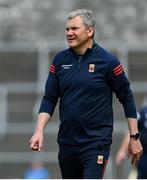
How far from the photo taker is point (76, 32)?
5.54m

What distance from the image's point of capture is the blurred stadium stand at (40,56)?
1366 cm

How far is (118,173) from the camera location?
1326 centimetres

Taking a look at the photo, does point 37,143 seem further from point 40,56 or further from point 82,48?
point 40,56

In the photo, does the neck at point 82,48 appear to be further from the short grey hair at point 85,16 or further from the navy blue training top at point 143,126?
the navy blue training top at point 143,126

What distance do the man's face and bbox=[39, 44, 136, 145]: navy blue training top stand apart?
0.31 ft

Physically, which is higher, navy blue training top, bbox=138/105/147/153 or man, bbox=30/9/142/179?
man, bbox=30/9/142/179

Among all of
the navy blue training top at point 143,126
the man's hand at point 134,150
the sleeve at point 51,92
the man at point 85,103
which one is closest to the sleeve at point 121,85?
the man at point 85,103

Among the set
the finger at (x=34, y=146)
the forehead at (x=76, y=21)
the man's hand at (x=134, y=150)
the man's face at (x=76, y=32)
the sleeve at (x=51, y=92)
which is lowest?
the man's hand at (x=134, y=150)

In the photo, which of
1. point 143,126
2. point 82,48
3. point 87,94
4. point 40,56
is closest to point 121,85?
point 87,94

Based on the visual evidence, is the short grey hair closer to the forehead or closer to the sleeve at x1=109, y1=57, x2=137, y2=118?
the forehead

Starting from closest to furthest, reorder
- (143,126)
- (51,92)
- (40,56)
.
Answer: (51,92) → (143,126) → (40,56)

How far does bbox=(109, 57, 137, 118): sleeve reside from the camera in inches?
218

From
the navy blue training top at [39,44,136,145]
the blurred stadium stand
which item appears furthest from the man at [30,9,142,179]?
the blurred stadium stand

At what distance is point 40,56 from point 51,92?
28.1ft
